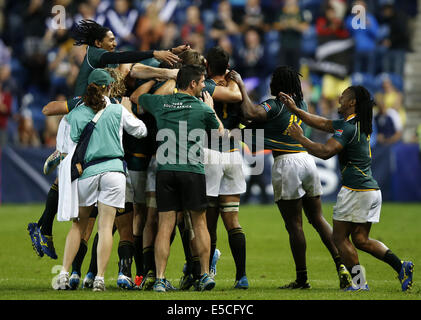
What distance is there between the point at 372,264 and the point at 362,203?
10.7 ft

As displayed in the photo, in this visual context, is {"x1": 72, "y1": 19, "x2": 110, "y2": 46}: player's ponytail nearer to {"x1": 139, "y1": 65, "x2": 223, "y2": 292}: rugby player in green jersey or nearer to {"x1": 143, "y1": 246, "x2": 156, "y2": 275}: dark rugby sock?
{"x1": 139, "y1": 65, "x2": 223, "y2": 292}: rugby player in green jersey

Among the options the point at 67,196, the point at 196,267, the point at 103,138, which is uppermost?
the point at 103,138

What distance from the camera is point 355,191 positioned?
8.07 metres

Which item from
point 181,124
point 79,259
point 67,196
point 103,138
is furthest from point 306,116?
point 79,259

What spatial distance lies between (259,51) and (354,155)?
13.9m

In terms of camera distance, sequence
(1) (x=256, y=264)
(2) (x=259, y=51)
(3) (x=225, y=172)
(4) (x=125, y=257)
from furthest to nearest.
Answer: (2) (x=259, y=51)
(1) (x=256, y=264)
(3) (x=225, y=172)
(4) (x=125, y=257)

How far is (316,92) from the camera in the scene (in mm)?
22766

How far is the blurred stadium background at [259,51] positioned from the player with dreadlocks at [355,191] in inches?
424

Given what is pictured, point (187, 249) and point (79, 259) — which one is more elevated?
point (187, 249)

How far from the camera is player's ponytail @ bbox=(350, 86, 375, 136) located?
8.14 metres

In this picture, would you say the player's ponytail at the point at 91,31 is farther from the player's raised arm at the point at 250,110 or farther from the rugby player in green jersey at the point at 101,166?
the player's raised arm at the point at 250,110

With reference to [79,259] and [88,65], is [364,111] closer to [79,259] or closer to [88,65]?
[88,65]

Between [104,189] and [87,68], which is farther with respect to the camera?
[87,68]

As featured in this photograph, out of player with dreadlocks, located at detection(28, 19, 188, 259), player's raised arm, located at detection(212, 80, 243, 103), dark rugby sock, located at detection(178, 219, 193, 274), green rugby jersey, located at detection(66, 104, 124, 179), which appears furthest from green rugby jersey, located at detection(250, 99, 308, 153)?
green rugby jersey, located at detection(66, 104, 124, 179)
